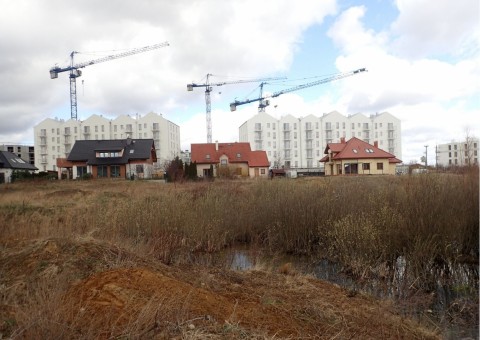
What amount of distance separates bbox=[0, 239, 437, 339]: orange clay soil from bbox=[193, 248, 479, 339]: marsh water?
27.9 inches

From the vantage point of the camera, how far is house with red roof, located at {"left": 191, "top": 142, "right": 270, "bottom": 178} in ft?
207

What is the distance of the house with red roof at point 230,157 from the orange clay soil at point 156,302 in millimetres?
55284

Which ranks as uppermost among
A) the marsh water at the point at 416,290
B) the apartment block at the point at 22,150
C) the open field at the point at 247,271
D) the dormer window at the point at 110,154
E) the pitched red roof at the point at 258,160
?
the apartment block at the point at 22,150

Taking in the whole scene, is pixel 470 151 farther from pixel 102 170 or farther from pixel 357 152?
pixel 102 170

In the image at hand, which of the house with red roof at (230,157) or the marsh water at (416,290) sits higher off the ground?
the house with red roof at (230,157)

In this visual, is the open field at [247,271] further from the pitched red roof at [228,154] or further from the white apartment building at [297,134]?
the white apartment building at [297,134]

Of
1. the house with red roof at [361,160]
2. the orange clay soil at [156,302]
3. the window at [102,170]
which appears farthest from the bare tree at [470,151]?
the window at [102,170]

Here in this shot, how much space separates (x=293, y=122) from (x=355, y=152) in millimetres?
57610

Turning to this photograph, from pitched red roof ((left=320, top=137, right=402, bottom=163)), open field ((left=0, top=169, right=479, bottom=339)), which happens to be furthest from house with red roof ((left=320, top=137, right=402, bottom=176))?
open field ((left=0, top=169, right=479, bottom=339))

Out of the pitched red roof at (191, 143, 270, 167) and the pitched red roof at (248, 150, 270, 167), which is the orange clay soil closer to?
the pitched red roof at (191, 143, 270, 167)

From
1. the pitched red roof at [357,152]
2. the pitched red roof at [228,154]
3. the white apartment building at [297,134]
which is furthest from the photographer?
the white apartment building at [297,134]

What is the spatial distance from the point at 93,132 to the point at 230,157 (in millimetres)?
63269

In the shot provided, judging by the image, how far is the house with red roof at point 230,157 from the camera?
207ft

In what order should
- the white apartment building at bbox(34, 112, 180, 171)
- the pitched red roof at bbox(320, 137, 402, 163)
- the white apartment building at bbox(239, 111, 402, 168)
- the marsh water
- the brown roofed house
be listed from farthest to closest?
the white apartment building at bbox(34, 112, 180, 171), the white apartment building at bbox(239, 111, 402, 168), the brown roofed house, the pitched red roof at bbox(320, 137, 402, 163), the marsh water
